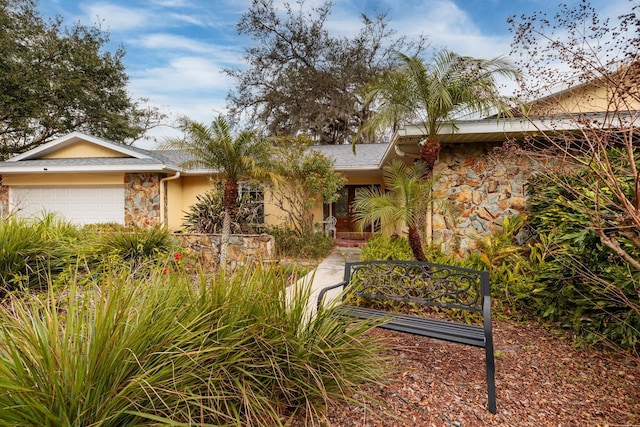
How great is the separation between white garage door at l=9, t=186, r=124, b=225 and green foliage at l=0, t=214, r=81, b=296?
6911mm

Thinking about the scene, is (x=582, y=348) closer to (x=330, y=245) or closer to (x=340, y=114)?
(x=330, y=245)

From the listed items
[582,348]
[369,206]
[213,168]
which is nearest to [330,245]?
[213,168]

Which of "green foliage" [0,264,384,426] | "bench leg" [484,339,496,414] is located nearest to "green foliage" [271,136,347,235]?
"green foliage" [0,264,384,426]

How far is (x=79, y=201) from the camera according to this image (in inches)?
430

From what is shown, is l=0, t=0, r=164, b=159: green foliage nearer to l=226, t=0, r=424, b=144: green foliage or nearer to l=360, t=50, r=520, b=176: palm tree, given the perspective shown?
l=226, t=0, r=424, b=144: green foliage

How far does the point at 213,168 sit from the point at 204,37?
31.9 feet

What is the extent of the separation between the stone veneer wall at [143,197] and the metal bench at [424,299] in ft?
28.2

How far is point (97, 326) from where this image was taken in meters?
1.57

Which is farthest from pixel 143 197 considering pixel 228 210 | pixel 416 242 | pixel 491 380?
pixel 491 380

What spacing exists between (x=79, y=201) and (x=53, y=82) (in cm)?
973

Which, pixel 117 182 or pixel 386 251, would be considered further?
pixel 117 182

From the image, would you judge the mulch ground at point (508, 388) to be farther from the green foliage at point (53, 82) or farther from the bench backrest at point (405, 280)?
the green foliage at point (53, 82)

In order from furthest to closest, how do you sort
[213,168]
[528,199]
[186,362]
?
[213,168], [528,199], [186,362]

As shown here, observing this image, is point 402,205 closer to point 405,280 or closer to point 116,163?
point 405,280
